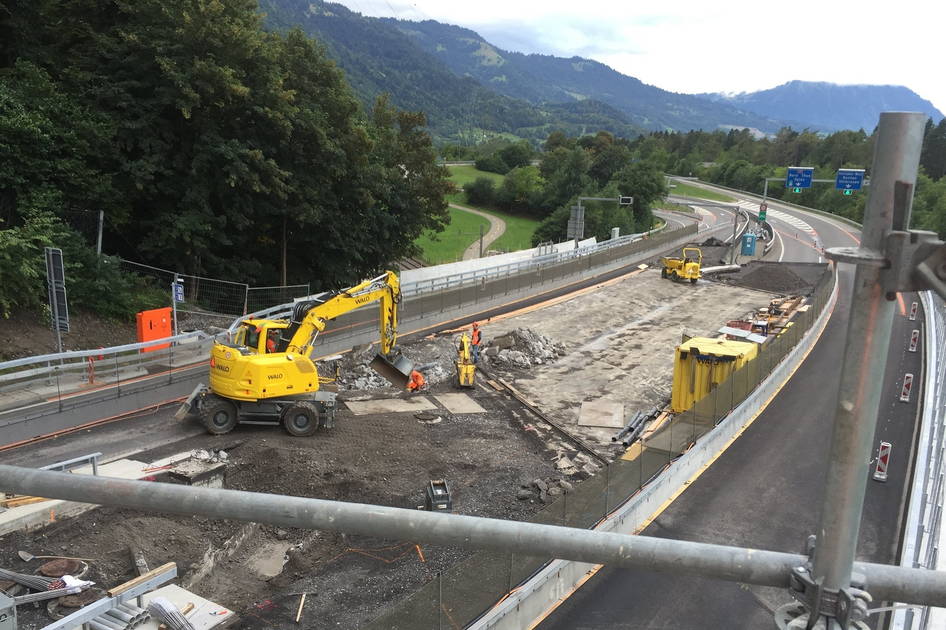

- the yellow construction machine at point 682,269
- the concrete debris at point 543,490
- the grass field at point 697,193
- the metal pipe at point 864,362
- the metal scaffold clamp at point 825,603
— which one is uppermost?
the grass field at point 697,193

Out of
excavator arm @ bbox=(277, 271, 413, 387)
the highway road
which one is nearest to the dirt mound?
the highway road

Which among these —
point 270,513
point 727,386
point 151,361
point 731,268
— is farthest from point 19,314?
point 731,268

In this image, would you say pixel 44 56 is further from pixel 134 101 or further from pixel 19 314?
pixel 19 314

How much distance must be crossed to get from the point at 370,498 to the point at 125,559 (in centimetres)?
522

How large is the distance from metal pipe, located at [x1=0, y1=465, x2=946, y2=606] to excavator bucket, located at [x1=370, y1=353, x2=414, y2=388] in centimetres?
1933

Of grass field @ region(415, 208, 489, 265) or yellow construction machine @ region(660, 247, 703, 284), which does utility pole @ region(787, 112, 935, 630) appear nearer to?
yellow construction machine @ region(660, 247, 703, 284)

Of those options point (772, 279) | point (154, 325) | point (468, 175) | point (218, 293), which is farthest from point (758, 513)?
point (468, 175)

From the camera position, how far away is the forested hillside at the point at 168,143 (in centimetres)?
2591

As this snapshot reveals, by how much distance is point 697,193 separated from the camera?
133 metres

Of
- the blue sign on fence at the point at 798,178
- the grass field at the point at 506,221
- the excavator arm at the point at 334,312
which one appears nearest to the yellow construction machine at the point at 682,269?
the blue sign on fence at the point at 798,178

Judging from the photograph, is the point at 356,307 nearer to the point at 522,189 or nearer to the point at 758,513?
the point at 758,513

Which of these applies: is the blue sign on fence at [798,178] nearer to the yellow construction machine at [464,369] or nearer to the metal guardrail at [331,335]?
the metal guardrail at [331,335]

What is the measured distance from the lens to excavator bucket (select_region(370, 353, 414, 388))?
2208 cm

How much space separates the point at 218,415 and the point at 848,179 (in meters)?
36.9
